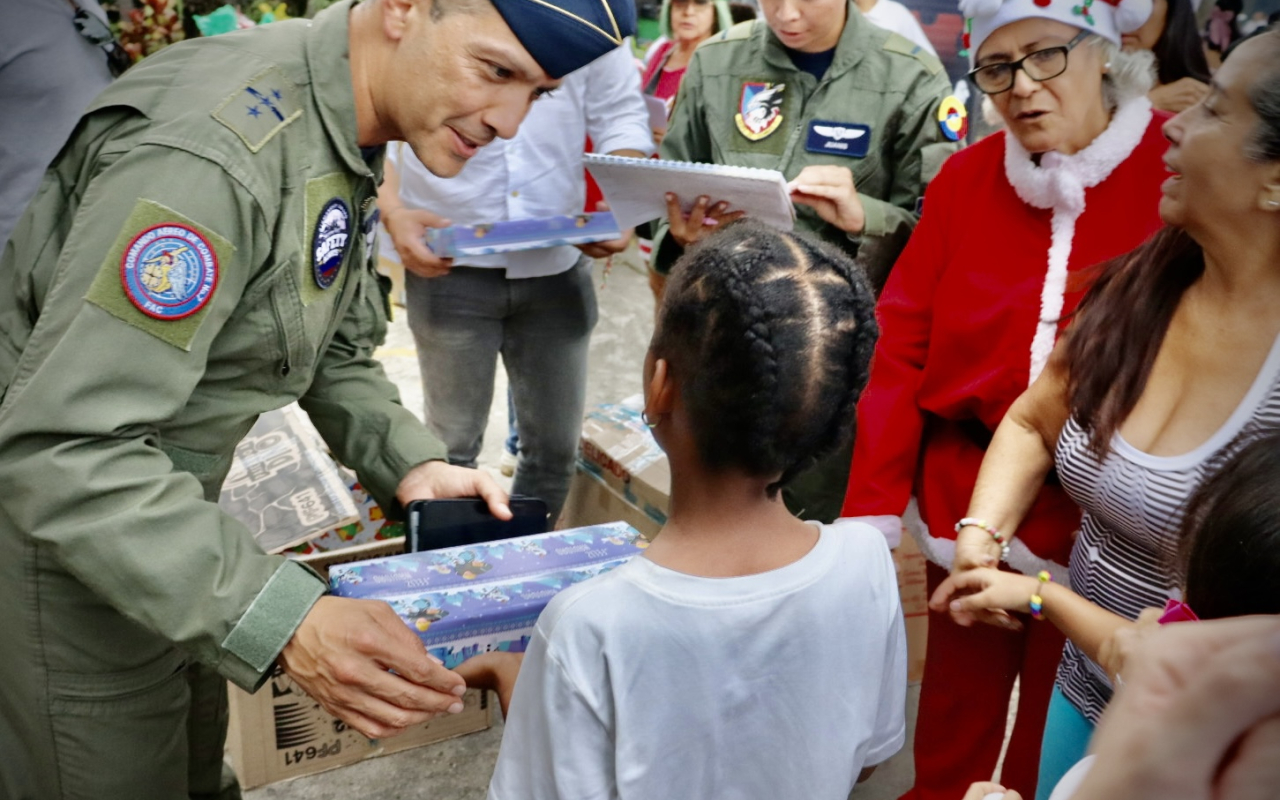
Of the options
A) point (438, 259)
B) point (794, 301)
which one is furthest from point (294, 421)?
point (794, 301)

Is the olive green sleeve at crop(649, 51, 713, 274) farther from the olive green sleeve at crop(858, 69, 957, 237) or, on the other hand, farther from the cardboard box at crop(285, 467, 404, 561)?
the cardboard box at crop(285, 467, 404, 561)

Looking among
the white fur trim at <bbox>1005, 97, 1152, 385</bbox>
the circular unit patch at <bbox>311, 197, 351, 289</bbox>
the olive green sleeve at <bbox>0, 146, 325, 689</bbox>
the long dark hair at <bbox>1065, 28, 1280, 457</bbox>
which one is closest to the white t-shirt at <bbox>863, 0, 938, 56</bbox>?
the white fur trim at <bbox>1005, 97, 1152, 385</bbox>

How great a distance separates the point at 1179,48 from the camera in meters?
2.62

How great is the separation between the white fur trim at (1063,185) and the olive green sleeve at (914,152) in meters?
0.53

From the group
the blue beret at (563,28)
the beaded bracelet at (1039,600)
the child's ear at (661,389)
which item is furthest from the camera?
the beaded bracelet at (1039,600)

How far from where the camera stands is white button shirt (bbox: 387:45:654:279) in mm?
2830

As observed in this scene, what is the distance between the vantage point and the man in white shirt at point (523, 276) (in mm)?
2842

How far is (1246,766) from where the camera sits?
417 millimetres

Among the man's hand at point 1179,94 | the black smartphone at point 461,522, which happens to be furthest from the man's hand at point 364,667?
the man's hand at point 1179,94

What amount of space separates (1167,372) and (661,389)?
88cm

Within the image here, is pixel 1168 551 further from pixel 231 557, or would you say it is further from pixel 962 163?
pixel 231 557

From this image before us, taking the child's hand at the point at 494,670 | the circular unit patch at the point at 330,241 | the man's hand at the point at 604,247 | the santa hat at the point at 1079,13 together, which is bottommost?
the man's hand at the point at 604,247

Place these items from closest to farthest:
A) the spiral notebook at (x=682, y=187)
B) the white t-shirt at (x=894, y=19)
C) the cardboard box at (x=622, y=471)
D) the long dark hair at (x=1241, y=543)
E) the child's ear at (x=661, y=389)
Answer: the long dark hair at (x=1241, y=543), the child's ear at (x=661, y=389), the spiral notebook at (x=682, y=187), the cardboard box at (x=622, y=471), the white t-shirt at (x=894, y=19)

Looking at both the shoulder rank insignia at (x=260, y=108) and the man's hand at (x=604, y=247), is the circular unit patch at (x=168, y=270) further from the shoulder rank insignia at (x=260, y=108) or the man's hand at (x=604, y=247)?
the man's hand at (x=604, y=247)
